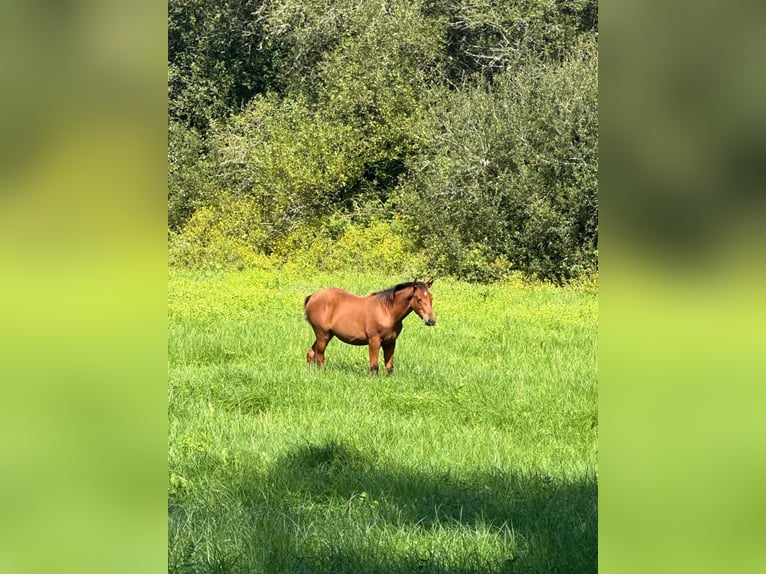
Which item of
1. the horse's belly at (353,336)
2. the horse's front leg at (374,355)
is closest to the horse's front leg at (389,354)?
the horse's front leg at (374,355)

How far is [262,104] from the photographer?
2116cm

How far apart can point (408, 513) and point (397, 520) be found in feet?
0.32

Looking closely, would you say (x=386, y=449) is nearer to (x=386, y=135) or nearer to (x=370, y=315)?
(x=370, y=315)

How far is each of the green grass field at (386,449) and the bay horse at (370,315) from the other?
10.5 inches

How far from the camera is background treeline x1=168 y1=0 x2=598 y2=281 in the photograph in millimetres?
16828

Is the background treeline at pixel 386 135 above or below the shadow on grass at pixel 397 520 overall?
above

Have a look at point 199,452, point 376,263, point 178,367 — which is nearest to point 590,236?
point 376,263

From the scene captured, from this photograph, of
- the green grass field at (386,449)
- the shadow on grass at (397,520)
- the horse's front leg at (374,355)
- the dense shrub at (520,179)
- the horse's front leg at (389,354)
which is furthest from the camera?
the dense shrub at (520,179)

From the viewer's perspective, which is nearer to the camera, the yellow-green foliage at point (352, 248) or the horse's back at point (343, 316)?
the horse's back at point (343, 316)

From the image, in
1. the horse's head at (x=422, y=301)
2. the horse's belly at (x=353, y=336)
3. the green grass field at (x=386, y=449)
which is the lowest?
the green grass field at (x=386, y=449)

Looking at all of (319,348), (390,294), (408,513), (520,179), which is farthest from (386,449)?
(520,179)

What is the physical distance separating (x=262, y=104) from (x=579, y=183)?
8.51 m

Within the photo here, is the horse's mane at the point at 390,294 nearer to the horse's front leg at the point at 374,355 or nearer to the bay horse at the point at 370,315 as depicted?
the bay horse at the point at 370,315

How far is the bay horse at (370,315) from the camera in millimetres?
7789
